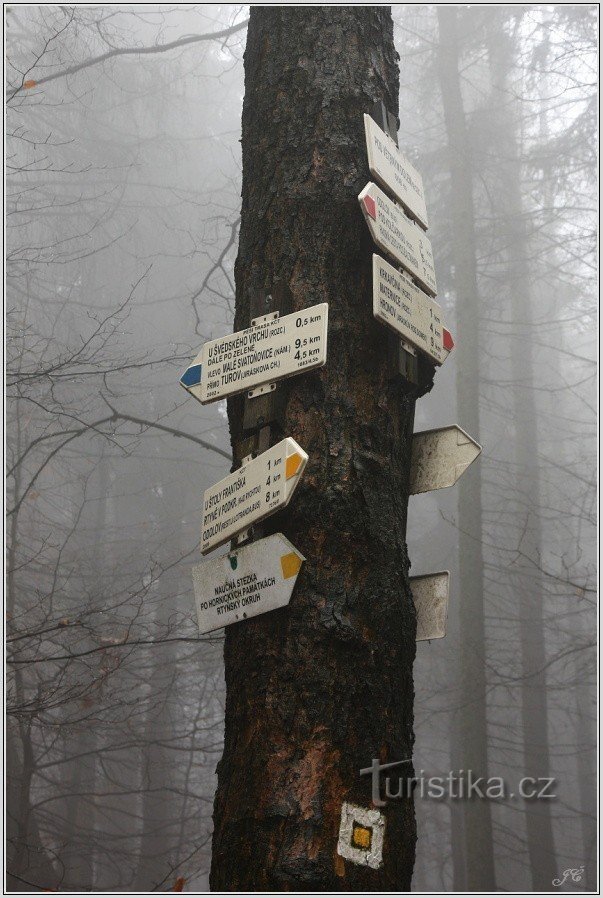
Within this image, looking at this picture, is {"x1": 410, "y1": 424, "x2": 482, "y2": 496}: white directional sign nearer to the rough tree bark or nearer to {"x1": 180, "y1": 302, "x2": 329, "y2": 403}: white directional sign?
the rough tree bark

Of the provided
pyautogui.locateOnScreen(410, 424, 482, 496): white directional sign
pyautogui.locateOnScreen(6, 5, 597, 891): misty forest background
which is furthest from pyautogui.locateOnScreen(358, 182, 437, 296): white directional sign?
pyautogui.locateOnScreen(6, 5, 597, 891): misty forest background

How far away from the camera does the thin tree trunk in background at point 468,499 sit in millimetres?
Result: 9047

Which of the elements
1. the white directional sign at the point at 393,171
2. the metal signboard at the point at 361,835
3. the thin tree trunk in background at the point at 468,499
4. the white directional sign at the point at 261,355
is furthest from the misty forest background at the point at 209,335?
the metal signboard at the point at 361,835

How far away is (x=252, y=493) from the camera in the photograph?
211 centimetres

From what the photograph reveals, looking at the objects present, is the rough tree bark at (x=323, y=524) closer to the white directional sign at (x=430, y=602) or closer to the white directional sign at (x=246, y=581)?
the white directional sign at (x=246, y=581)

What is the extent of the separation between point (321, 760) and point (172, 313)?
11.2 metres

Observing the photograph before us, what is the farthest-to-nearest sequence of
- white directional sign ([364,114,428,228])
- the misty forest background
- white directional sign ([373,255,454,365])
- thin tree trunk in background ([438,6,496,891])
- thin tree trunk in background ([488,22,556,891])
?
thin tree trunk in background ([488,22,556,891]), the misty forest background, thin tree trunk in background ([438,6,496,891]), white directional sign ([364,114,428,228]), white directional sign ([373,255,454,365])

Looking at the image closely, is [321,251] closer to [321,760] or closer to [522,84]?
[321,760]

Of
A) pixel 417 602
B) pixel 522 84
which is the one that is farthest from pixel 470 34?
pixel 417 602

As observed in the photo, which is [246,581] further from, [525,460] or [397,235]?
[525,460]

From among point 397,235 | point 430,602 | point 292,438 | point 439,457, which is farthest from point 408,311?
point 430,602

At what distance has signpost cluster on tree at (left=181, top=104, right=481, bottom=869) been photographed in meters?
2.01

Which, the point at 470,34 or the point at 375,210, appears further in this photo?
the point at 470,34

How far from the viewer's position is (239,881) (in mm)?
1866
